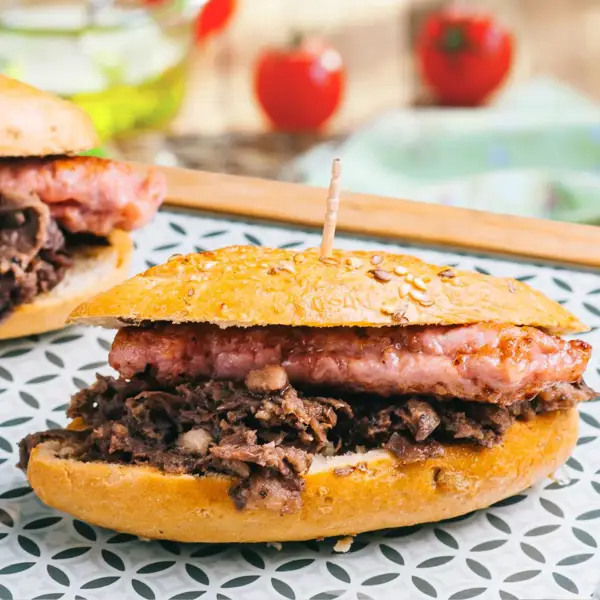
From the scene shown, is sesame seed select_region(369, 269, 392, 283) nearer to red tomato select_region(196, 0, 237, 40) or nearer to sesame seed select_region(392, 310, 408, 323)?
sesame seed select_region(392, 310, 408, 323)

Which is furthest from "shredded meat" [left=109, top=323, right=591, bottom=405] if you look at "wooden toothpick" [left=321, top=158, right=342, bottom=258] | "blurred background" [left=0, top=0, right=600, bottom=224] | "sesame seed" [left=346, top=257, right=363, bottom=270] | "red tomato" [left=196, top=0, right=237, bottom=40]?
"red tomato" [left=196, top=0, right=237, bottom=40]

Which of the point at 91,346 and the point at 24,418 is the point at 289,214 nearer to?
the point at 91,346

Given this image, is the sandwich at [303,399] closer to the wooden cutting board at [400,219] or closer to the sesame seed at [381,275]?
the sesame seed at [381,275]

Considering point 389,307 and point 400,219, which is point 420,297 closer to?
point 389,307

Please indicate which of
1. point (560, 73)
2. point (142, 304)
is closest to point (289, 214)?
point (142, 304)

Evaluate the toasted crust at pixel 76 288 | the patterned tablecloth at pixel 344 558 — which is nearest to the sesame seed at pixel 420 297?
the patterned tablecloth at pixel 344 558

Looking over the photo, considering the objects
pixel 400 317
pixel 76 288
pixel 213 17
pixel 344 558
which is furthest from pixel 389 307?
pixel 213 17
